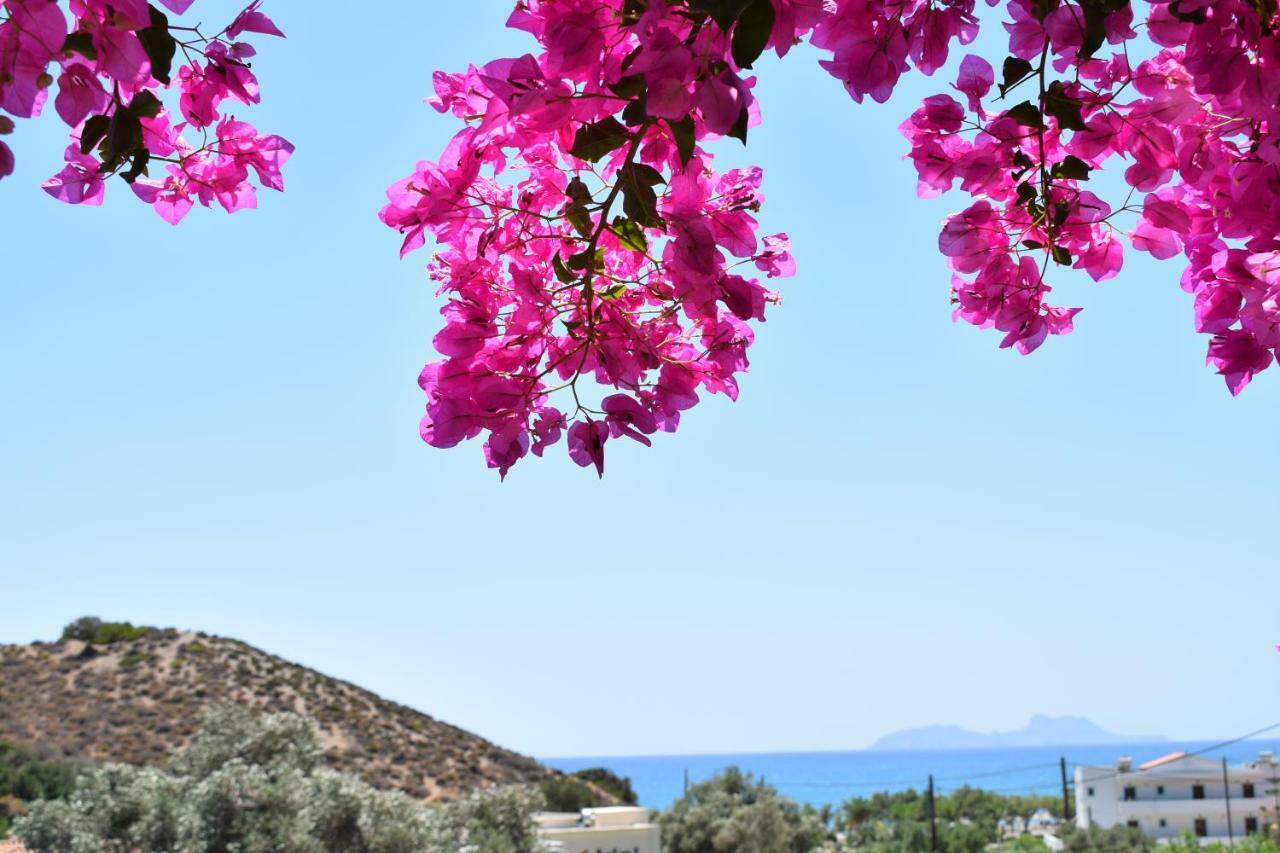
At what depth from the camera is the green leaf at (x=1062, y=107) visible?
1.13 metres

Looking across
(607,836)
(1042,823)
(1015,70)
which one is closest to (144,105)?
(1015,70)

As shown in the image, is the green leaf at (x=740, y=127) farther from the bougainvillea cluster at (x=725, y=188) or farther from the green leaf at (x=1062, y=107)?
the green leaf at (x=1062, y=107)

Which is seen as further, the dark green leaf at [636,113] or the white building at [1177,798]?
the white building at [1177,798]

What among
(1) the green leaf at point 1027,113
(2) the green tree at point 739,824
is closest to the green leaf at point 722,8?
(1) the green leaf at point 1027,113

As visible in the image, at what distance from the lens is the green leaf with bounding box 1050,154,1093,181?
3.90 ft

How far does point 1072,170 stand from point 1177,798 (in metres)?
40.2

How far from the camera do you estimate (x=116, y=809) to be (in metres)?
11.7

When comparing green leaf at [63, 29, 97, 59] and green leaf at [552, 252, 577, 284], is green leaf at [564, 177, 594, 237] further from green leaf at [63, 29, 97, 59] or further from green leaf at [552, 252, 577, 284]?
green leaf at [63, 29, 97, 59]

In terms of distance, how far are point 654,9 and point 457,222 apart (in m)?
0.39

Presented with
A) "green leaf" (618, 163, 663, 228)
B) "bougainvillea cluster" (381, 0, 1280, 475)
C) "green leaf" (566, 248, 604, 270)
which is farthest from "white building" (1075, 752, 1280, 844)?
"green leaf" (618, 163, 663, 228)

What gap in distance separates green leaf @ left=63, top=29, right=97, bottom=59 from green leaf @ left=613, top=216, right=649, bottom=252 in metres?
0.43

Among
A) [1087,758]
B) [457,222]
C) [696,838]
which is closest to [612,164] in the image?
[457,222]

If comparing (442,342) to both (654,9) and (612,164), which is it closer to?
(612,164)

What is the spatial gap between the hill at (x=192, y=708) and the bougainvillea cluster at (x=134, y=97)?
24.1m
